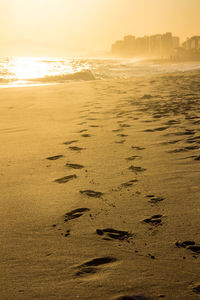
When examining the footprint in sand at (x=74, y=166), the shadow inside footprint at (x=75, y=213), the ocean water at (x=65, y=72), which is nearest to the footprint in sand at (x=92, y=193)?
the shadow inside footprint at (x=75, y=213)

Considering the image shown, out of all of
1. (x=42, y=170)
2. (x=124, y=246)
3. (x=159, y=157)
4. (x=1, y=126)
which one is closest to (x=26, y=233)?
(x=124, y=246)

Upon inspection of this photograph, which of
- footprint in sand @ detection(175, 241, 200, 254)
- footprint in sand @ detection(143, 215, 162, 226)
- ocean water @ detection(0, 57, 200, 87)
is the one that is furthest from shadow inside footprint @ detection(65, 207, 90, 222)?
ocean water @ detection(0, 57, 200, 87)

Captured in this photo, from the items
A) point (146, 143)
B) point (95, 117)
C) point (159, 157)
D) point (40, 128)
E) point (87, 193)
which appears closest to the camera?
point (87, 193)

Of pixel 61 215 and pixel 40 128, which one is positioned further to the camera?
pixel 40 128

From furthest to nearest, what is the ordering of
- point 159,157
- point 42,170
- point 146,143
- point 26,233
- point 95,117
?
point 95,117
point 146,143
point 159,157
point 42,170
point 26,233

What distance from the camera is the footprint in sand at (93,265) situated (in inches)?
52.9

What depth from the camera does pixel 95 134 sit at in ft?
11.6

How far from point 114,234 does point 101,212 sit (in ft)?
0.81

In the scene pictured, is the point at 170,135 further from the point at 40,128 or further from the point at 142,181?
the point at 40,128

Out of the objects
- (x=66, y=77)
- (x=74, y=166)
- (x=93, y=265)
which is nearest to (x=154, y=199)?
(x=93, y=265)

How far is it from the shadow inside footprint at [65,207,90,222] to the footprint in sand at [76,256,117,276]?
41 cm

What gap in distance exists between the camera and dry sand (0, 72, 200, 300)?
4.22 feet

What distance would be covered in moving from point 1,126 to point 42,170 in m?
1.99

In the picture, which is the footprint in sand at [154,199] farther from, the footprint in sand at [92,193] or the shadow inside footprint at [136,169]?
the shadow inside footprint at [136,169]
